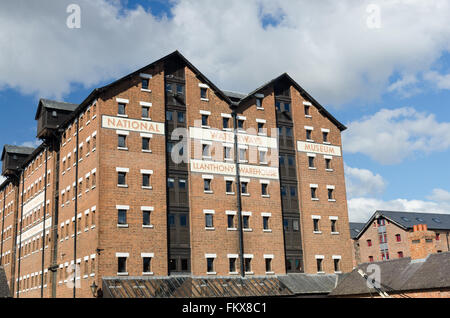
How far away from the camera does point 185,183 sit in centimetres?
4203

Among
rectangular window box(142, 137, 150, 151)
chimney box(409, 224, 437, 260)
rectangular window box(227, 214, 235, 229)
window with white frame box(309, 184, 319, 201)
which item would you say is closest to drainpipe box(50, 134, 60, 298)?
rectangular window box(142, 137, 150, 151)

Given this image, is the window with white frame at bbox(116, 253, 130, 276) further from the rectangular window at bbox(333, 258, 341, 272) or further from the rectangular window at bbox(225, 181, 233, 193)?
the rectangular window at bbox(333, 258, 341, 272)

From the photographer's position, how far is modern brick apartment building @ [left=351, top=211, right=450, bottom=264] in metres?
77.5

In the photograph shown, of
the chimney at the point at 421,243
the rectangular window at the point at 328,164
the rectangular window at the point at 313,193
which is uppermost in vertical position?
the rectangular window at the point at 328,164

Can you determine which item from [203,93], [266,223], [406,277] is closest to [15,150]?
[203,93]

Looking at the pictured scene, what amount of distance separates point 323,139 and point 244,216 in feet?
39.9

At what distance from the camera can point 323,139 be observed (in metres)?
50.5

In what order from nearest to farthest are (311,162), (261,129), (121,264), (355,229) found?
(121,264), (261,129), (311,162), (355,229)

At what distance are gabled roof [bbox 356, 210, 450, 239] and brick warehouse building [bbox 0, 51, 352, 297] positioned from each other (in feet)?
107

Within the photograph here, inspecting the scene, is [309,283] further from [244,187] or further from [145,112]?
[145,112]

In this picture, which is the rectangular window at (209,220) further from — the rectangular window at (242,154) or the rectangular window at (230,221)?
the rectangular window at (242,154)

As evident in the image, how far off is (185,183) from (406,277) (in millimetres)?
18087

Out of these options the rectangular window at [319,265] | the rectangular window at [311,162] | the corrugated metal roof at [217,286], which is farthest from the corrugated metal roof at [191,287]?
the rectangular window at [311,162]

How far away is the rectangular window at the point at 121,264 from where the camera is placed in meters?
37.5
